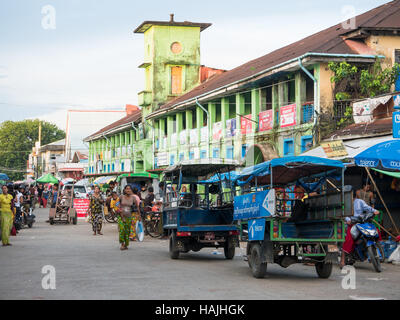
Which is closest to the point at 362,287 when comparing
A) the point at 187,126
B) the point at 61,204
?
the point at 61,204

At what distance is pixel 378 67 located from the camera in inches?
1058

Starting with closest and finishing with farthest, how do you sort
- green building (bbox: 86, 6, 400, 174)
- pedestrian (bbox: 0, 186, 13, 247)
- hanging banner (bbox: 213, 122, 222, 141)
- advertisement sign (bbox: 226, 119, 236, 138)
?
pedestrian (bbox: 0, 186, 13, 247), green building (bbox: 86, 6, 400, 174), advertisement sign (bbox: 226, 119, 236, 138), hanging banner (bbox: 213, 122, 222, 141)

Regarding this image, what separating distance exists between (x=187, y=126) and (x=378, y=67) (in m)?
18.3

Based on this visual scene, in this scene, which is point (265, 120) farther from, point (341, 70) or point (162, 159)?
point (162, 159)

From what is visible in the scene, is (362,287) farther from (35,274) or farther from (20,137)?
(20,137)

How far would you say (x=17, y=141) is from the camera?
4592 inches

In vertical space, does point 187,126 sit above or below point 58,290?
above

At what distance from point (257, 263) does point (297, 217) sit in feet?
4.46

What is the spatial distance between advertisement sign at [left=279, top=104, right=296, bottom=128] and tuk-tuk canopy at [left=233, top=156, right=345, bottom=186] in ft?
49.9

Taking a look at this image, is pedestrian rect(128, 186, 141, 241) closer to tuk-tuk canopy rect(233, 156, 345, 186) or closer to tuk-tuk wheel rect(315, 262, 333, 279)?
tuk-tuk canopy rect(233, 156, 345, 186)

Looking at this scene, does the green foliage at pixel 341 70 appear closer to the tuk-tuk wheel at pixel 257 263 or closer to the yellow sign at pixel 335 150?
the yellow sign at pixel 335 150

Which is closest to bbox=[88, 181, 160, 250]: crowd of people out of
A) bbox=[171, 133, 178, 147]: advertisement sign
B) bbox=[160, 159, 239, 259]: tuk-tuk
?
bbox=[160, 159, 239, 259]: tuk-tuk

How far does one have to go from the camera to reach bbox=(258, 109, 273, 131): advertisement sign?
31.4 meters

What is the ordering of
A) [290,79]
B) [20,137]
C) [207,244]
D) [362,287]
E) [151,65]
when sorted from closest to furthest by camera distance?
[362,287]
[207,244]
[290,79]
[151,65]
[20,137]
